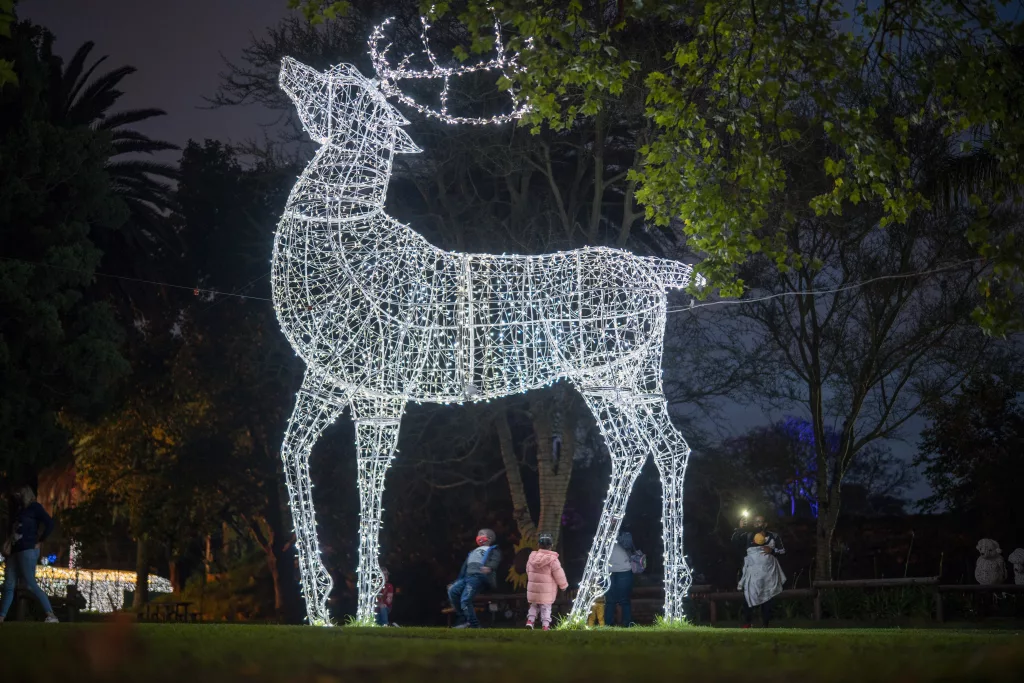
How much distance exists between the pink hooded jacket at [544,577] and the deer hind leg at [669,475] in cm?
134

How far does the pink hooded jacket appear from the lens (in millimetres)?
12875

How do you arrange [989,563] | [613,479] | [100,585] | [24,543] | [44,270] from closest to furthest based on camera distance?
[613,479], [24,543], [989,563], [44,270], [100,585]

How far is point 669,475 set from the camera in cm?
1195

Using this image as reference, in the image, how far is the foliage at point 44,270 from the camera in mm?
19328

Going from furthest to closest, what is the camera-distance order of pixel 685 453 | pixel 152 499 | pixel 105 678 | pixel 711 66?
pixel 152 499
pixel 685 453
pixel 711 66
pixel 105 678

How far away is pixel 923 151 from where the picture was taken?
64.7ft

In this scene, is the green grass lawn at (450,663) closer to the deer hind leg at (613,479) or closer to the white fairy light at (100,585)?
the deer hind leg at (613,479)

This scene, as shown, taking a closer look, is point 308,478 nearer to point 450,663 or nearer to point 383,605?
point 383,605

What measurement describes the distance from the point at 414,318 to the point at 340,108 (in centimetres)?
226

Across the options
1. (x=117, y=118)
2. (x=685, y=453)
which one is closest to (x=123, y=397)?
(x=117, y=118)

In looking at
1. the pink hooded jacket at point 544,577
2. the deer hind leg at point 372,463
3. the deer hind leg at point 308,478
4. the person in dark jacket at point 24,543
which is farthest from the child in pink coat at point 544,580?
the person in dark jacket at point 24,543

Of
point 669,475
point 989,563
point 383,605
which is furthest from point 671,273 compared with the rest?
point 989,563

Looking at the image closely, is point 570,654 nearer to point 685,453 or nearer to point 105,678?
point 105,678

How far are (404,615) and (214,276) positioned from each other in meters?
8.65
